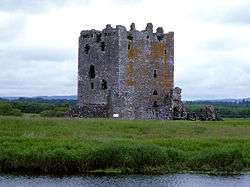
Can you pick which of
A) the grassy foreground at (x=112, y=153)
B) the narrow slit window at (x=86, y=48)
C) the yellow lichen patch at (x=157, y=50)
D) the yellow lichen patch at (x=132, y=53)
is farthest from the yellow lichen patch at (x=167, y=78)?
the grassy foreground at (x=112, y=153)

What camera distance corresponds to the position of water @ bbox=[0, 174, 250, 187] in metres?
37.5

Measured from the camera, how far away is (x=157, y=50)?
77500mm

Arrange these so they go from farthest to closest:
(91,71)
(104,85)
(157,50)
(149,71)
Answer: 1. (157,50)
2. (149,71)
3. (91,71)
4. (104,85)

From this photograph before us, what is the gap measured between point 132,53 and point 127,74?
7.92 feet

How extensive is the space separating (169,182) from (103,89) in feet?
121

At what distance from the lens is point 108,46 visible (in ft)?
244

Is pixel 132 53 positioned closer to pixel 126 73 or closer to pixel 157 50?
pixel 126 73

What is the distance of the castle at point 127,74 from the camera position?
7388cm

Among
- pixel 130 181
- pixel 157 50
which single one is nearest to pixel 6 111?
pixel 157 50

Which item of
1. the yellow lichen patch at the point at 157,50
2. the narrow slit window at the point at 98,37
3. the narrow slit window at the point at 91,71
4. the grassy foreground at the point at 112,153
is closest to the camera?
the grassy foreground at the point at 112,153

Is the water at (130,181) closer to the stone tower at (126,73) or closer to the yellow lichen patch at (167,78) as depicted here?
the stone tower at (126,73)

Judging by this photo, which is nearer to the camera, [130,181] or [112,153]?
[130,181]

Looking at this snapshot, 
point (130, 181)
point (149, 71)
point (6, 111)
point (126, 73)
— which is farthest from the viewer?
point (6, 111)

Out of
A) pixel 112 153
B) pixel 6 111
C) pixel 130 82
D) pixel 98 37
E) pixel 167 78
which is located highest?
pixel 98 37
